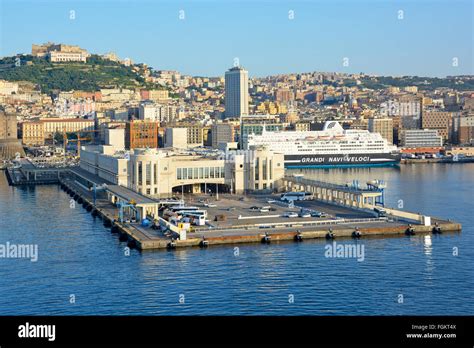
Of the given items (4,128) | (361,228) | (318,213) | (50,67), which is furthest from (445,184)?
(50,67)

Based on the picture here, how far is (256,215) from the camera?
1642 cm

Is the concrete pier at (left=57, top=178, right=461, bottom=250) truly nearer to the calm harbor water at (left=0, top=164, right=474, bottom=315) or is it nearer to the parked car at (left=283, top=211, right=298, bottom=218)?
the calm harbor water at (left=0, top=164, right=474, bottom=315)

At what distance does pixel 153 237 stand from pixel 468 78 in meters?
90.1

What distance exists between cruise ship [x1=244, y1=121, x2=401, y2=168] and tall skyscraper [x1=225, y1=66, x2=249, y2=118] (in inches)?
884

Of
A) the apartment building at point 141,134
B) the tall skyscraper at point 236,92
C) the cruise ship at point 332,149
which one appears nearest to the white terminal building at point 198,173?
the cruise ship at point 332,149

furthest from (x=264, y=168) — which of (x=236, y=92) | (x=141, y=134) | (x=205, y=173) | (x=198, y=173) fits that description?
(x=236, y=92)

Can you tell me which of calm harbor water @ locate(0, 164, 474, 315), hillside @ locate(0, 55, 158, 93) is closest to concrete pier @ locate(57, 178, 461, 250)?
calm harbor water @ locate(0, 164, 474, 315)

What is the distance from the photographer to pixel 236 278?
10375 millimetres

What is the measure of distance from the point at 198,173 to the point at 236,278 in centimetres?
1247

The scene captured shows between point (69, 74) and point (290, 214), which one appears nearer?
point (290, 214)

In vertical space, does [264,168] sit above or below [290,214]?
above

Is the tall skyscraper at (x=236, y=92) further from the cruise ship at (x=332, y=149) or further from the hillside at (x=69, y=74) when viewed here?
the cruise ship at (x=332, y=149)

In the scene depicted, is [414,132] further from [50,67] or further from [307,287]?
[50,67]

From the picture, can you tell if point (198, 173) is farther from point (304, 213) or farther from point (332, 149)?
point (332, 149)
